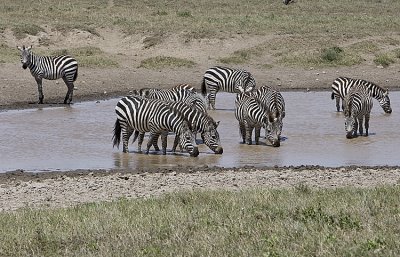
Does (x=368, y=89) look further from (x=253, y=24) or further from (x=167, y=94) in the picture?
(x=253, y=24)

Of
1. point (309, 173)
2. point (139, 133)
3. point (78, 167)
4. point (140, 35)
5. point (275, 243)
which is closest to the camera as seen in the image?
point (275, 243)

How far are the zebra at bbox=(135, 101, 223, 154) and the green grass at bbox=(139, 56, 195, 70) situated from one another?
13555 mm

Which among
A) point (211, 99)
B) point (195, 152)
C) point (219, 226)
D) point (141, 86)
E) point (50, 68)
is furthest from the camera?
point (141, 86)

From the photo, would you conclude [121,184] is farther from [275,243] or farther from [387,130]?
[387,130]

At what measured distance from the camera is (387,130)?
65.4ft

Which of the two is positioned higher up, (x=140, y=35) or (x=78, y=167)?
(x=140, y=35)

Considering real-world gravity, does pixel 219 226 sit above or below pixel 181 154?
above

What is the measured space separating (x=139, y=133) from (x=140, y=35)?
62.1 feet

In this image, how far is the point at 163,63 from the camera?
102ft

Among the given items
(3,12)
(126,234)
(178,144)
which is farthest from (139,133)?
(3,12)

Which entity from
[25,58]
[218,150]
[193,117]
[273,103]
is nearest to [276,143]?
[218,150]

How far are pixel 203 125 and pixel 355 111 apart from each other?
3.63 meters

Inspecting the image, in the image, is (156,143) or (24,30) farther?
(24,30)

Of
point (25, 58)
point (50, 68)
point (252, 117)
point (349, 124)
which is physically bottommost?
point (349, 124)
